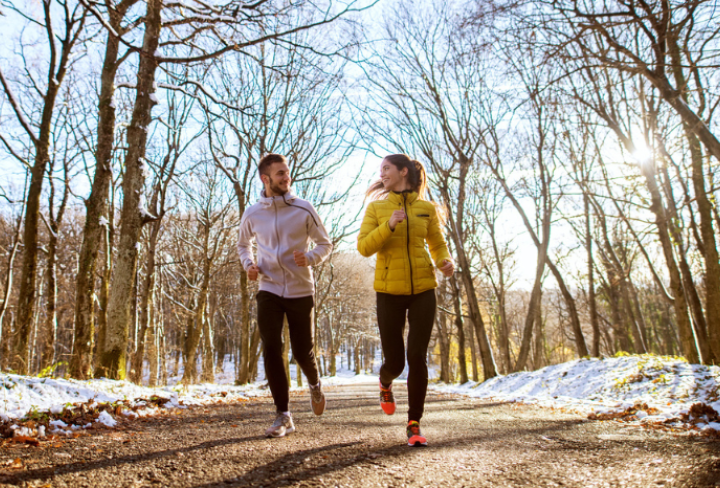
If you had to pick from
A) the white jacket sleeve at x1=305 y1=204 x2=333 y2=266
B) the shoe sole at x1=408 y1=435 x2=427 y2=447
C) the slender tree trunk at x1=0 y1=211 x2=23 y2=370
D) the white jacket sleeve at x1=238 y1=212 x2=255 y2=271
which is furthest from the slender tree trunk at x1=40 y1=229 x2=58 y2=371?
the shoe sole at x1=408 y1=435 x2=427 y2=447

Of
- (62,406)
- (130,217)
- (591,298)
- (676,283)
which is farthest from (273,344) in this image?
(591,298)

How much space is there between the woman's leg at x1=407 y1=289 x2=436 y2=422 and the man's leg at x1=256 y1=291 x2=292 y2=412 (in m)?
0.92

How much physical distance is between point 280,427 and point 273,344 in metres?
0.58

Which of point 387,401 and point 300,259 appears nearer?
point 300,259

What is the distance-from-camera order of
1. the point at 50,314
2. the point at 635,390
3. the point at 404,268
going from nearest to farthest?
the point at 404,268
the point at 635,390
the point at 50,314

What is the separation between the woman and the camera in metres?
3.12

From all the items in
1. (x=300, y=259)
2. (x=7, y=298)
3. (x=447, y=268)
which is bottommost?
(x=447, y=268)

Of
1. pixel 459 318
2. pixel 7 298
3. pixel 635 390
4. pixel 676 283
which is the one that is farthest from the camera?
pixel 459 318

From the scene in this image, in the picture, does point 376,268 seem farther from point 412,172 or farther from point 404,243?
point 412,172

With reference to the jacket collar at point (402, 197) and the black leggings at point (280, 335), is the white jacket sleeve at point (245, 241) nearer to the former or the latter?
the black leggings at point (280, 335)

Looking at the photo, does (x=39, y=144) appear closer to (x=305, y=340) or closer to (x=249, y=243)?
(x=249, y=243)

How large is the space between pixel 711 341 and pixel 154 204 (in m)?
13.4

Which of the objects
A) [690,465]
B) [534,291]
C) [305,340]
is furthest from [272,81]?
[690,465]

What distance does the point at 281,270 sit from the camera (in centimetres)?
339
